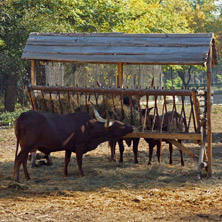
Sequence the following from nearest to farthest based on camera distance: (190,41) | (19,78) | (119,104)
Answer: (190,41) < (119,104) < (19,78)

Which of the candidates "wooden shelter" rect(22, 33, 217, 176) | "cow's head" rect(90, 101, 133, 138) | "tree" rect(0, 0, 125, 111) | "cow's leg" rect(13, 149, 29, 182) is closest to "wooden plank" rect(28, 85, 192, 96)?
"wooden shelter" rect(22, 33, 217, 176)

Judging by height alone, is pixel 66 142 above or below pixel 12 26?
below

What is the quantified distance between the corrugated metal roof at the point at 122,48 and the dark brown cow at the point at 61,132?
1.42 metres

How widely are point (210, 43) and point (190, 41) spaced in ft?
1.45

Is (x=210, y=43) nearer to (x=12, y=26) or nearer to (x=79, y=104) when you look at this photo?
(x=79, y=104)

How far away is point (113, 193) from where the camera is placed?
8750 millimetres

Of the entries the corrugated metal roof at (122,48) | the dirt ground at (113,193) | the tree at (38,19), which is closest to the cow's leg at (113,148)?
the dirt ground at (113,193)

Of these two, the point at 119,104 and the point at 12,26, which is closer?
the point at 119,104

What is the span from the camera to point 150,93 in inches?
397

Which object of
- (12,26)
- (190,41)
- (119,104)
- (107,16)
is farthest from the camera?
(107,16)

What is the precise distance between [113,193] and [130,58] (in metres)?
3.16

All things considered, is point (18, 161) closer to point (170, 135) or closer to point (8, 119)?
point (170, 135)

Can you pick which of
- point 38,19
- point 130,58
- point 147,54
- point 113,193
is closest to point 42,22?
point 38,19

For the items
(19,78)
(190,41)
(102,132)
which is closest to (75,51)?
(102,132)
